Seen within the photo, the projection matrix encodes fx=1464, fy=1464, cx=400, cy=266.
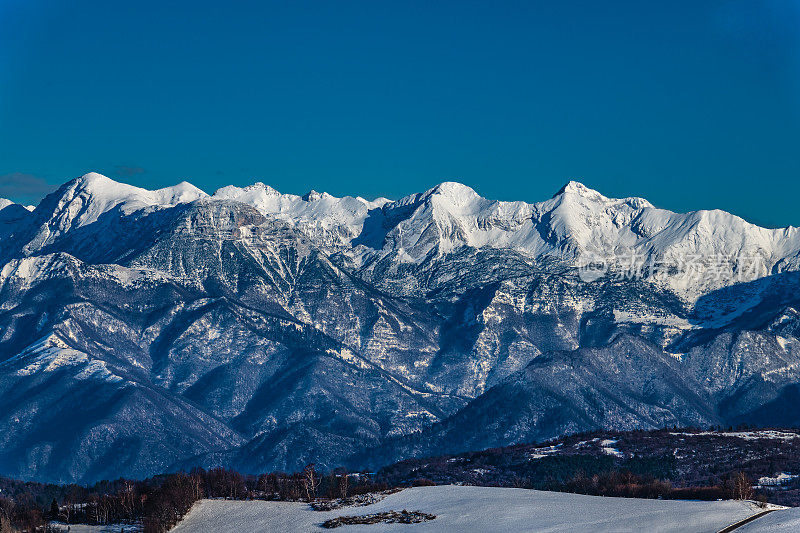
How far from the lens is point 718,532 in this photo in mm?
189250

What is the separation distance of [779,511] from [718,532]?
46.9ft

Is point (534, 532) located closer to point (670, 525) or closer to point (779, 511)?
point (670, 525)

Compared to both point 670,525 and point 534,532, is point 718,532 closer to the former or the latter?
point 670,525

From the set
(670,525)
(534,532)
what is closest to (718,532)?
(670,525)

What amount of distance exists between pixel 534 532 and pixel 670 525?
1824 centimetres

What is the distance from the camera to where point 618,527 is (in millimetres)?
197000

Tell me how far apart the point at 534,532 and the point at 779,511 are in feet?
110

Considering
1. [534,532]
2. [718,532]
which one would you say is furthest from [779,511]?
[534,532]

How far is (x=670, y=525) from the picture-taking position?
642ft

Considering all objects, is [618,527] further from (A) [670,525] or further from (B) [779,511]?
(B) [779,511]
